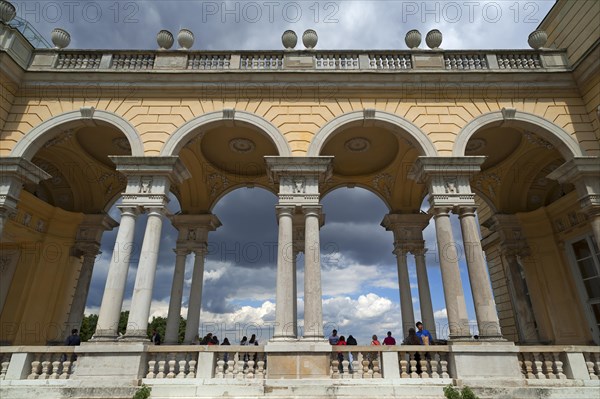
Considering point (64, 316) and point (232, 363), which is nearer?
point (232, 363)

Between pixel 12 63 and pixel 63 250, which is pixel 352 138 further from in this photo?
pixel 63 250

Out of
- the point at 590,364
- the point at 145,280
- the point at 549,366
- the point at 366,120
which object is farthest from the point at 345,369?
the point at 366,120

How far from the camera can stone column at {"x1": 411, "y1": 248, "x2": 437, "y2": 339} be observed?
15.3 metres

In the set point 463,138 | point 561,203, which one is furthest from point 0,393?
point 561,203

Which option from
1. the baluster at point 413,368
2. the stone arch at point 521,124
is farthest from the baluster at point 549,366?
the stone arch at point 521,124

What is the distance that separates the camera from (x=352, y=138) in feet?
49.2

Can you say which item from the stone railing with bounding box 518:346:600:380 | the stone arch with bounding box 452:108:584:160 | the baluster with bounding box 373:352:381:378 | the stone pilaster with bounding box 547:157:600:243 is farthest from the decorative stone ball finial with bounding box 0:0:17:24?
the stone pilaster with bounding box 547:157:600:243

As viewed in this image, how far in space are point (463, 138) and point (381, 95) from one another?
10.0ft

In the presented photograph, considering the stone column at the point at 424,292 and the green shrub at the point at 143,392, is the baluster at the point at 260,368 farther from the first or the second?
the stone column at the point at 424,292

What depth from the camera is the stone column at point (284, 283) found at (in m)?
10.1

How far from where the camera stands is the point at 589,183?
11.4 meters

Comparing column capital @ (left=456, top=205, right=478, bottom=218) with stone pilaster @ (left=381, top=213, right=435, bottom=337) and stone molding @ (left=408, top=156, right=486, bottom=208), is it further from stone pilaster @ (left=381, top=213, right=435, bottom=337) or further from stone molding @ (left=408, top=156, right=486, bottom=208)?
stone pilaster @ (left=381, top=213, right=435, bottom=337)

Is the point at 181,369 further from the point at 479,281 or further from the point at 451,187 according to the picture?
the point at 451,187

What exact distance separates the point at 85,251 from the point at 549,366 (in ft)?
57.2
